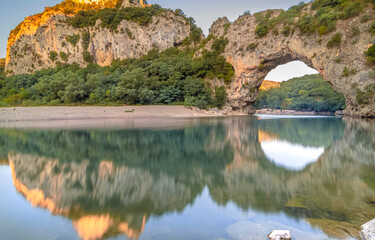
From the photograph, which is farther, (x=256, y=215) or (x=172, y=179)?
(x=172, y=179)

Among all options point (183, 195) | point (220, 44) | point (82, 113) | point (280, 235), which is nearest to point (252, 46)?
point (220, 44)

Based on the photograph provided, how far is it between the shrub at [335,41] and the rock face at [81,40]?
140 ft

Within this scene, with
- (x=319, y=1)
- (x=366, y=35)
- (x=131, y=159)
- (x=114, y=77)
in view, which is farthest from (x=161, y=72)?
(x=131, y=159)

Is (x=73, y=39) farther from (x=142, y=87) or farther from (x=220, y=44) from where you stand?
(x=220, y=44)

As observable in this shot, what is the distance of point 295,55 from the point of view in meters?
37.9

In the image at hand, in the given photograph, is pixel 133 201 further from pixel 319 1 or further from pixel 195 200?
pixel 319 1

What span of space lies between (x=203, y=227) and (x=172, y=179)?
2507mm

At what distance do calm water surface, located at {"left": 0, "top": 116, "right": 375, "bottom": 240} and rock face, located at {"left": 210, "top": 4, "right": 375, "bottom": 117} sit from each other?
27.4 metres

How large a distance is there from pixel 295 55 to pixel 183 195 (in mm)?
39213

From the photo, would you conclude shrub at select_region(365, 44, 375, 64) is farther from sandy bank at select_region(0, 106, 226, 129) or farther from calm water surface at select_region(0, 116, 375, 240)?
calm water surface at select_region(0, 116, 375, 240)

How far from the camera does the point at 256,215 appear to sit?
12.8 feet

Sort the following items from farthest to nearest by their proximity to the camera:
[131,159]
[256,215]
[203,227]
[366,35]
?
1. [366,35]
2. [131,159]
3. [256,215]
4. [203,227]

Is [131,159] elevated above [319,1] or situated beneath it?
situated beneath

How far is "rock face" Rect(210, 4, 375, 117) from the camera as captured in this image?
99.1 feet
